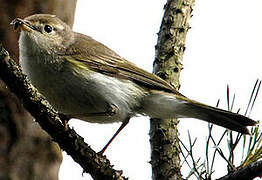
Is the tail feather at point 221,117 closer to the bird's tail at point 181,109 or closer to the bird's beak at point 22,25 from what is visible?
the bird's tail at point 181,109

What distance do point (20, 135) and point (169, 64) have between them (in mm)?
1174

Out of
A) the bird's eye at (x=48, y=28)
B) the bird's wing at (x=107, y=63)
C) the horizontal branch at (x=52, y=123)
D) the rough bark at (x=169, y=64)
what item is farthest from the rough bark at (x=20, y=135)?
the horizontal branch at (x=52, y=123)

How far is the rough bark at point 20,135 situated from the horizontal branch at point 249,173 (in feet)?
5.45

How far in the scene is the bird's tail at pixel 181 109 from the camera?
364 cm

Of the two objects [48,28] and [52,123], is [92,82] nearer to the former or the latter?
[48,28]

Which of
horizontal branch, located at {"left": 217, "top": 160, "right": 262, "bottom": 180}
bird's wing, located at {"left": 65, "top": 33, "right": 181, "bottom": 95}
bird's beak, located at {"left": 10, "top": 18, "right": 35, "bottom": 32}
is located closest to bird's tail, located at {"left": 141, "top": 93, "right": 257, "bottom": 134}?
bird's wing, located at {"left": 65, "top": 33, "right": 181, "bottom": 95}

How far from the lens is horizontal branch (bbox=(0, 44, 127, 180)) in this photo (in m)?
2.17

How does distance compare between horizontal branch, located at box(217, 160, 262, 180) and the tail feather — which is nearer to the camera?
horizontal branch, located at box(217, 160, 262, 180)

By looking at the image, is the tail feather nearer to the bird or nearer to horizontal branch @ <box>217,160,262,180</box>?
the bird

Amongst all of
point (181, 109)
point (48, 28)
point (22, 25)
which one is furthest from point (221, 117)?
point (22, 25)

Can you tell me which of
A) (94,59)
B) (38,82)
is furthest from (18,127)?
(94,59)

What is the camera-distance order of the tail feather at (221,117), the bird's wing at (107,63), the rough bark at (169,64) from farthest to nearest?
the bird's wing at (107,63) < the tail feather at (221,117) < the rough bark at (169,64)

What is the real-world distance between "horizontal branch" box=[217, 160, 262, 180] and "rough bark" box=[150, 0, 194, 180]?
952mm

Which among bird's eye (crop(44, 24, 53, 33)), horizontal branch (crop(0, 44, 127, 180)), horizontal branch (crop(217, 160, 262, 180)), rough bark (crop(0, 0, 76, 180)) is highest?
bird's eye (crop(44, 24, 53, 33))
